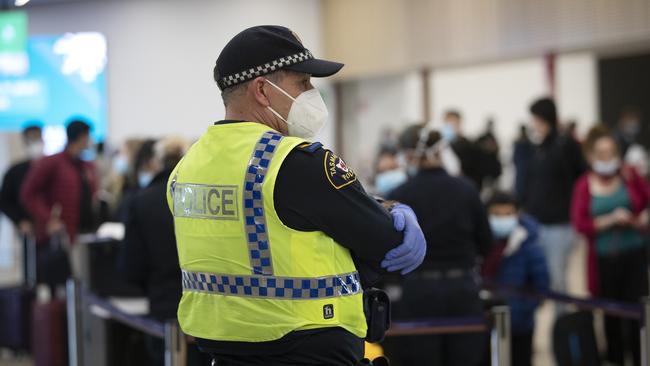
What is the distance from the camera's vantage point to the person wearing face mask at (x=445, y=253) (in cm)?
473

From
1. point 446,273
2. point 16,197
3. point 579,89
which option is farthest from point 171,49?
point 446,273

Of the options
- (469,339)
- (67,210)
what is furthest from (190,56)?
(469,339)

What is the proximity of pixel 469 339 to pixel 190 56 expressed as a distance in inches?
409

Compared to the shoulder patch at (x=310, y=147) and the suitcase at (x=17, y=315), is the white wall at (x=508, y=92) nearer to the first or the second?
the suitcase at (x=17, y=315)

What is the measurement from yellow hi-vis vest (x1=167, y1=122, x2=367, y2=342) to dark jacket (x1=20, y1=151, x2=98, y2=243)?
5.48 m

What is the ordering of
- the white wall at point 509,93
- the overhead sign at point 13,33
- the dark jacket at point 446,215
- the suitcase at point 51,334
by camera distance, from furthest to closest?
the white wall at point 509,93 → the overhead sign at point 13,33 → the suitcase at point 51,334 → the dark jacket at point 446,215

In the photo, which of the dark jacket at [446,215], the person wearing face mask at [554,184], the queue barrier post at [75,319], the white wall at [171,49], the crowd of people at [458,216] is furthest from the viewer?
the white wall at [171,49]

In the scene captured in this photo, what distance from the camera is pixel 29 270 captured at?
27.2 feet

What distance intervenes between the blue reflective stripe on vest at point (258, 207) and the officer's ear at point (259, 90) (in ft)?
0.44

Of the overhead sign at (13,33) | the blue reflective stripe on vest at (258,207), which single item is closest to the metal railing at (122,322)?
the blue reflective stripe on vest at (258,207)

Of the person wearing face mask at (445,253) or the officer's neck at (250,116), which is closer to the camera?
the officer's neck at (250,116)

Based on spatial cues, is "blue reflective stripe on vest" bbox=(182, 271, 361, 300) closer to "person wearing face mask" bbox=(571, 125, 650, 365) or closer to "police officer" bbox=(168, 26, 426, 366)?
"police officer" bbox=(168, 26, 426, 366)

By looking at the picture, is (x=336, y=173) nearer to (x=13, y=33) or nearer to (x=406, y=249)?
(x=406, y=249)

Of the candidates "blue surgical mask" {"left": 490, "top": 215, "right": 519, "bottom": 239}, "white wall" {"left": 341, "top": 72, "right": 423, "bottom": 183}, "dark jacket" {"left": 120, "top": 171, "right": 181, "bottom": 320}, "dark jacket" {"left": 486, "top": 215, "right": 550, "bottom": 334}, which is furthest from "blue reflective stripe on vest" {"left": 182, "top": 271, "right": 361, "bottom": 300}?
"white wall" {"left": 341, "top": 72, "right": 423, "bottom": 183}
